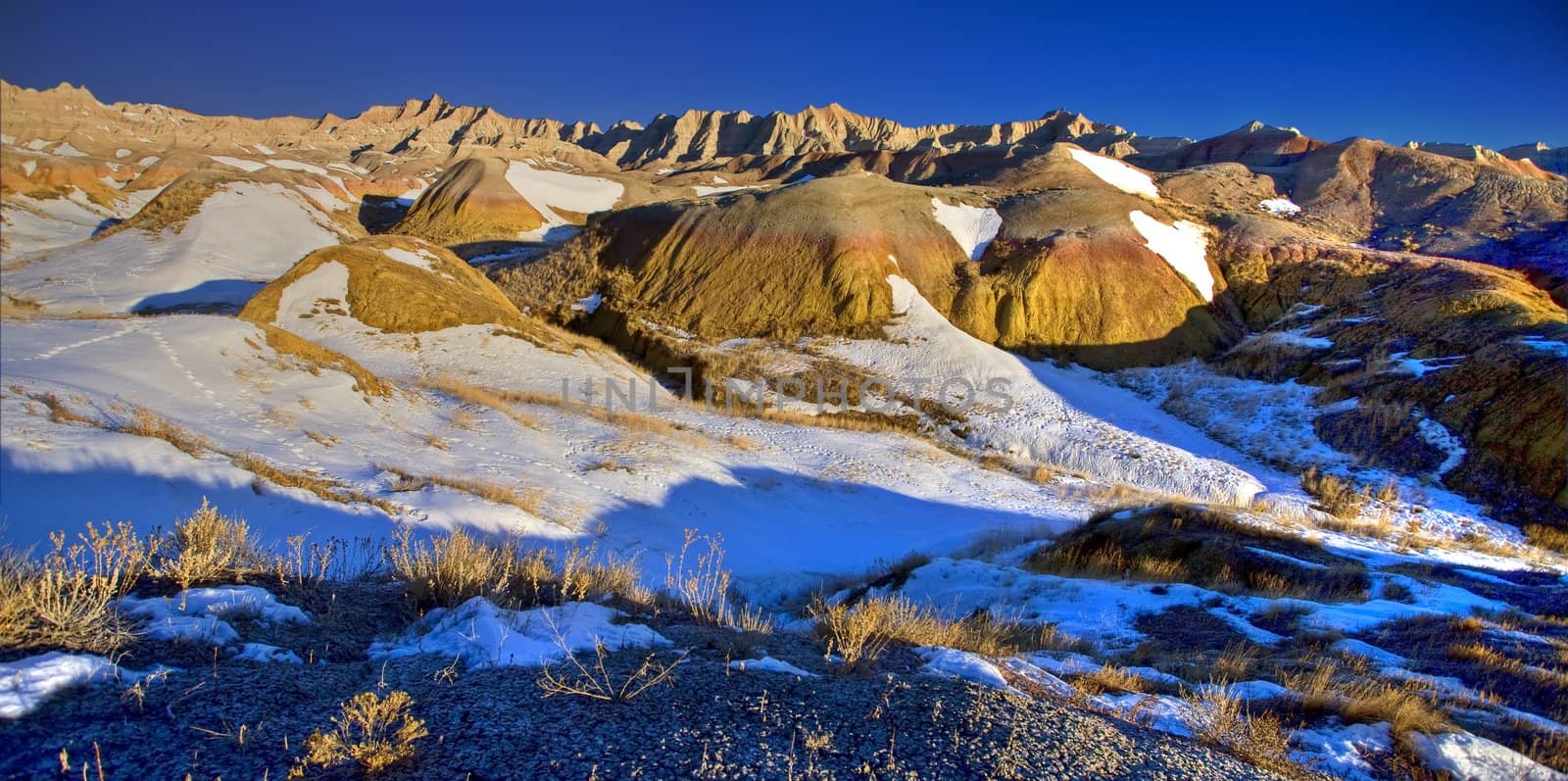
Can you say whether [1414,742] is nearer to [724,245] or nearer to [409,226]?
[724,245]

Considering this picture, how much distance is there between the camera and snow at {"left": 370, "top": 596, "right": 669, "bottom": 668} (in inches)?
133

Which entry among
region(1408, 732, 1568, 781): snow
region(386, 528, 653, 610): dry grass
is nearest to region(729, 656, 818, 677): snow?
region(386, 528, 653, 610): dry grass

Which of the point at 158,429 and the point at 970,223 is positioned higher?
the point at 970,223

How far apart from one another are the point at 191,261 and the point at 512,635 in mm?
24044

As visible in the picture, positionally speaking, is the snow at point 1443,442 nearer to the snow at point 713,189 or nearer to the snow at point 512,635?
the snow at point 512,635

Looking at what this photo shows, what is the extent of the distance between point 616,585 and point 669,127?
141954 mm

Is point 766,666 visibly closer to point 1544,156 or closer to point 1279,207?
point 1279,207

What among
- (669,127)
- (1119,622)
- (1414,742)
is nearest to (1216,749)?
(1414,742)

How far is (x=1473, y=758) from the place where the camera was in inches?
125

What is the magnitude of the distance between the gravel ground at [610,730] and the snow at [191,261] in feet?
56.0

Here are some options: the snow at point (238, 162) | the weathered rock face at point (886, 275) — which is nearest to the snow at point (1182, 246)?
the weathered rock face at point (886, 275)

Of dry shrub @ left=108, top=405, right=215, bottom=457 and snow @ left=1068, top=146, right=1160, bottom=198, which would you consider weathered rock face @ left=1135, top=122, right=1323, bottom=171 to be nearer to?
snow @ left=1068, top=146, right=1160, bottom=198

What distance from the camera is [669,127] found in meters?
136

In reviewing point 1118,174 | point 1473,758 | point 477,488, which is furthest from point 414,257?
point 1118,174
